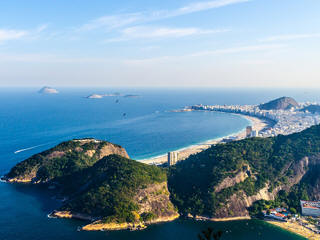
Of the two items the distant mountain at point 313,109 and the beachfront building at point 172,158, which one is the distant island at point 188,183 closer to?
the beachfront building at point 172,158

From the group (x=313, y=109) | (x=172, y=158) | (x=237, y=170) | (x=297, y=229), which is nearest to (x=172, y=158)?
(x=172, y=158)

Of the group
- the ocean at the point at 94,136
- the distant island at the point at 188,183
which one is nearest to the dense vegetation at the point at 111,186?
the distant island at the point at 188,183

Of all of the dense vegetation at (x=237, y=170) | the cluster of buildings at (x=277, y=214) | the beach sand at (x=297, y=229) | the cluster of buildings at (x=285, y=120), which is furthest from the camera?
the cluster of buildings at (x=285, y=120)

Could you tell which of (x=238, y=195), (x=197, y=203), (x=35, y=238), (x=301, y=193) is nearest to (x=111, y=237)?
(x=35, y=238)

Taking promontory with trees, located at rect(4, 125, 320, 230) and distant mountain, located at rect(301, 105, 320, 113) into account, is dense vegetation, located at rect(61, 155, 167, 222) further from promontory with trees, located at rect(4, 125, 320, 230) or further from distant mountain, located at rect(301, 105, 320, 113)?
distant mountain, located at rect(301, 105, 320, 113)

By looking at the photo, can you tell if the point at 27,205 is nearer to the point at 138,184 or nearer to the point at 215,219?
the point at 138,184
